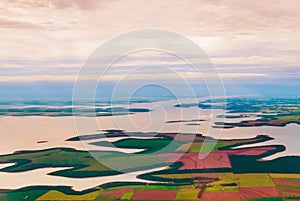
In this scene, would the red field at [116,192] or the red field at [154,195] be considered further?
the red field at [116,192]

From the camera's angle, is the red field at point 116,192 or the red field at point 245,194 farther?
the red field at point 116,192

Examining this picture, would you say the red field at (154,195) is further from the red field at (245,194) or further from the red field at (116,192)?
the red field at (245,194)

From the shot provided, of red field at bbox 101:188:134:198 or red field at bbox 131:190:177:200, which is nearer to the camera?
red field at bbox 131:190:177:200

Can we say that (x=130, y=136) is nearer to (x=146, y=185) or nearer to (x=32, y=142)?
(x=32, y=142)

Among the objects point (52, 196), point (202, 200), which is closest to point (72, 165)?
point (52, 196)

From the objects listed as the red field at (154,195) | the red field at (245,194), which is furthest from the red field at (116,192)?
the red field at (245,194)

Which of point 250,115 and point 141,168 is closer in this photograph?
point 141,168

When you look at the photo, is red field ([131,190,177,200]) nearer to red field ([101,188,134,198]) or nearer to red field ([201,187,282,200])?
red field ([101,188,134,198])

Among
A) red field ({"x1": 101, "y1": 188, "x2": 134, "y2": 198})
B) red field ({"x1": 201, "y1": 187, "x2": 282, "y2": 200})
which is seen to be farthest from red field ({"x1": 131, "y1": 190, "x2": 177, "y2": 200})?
red field ({"x1": 201, "y1": 187, "x2": 282, "y2": 200})

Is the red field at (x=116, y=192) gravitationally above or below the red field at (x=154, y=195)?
above

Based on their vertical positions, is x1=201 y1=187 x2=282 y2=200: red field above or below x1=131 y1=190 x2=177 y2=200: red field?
below

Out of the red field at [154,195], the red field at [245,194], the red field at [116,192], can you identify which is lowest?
the red field at [245,194]
